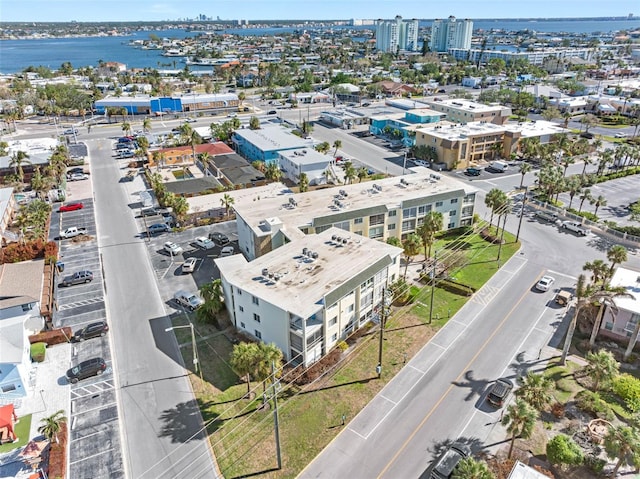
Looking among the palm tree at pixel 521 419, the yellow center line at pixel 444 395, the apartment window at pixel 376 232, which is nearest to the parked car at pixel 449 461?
the yellow center line at pixel 444 395

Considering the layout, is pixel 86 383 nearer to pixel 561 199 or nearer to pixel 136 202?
pixel 136 202

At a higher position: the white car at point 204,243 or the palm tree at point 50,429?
the palm tree at point 50,429

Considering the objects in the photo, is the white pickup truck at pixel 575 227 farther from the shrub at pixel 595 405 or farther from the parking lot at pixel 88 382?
the parking lot at pixel 88 382

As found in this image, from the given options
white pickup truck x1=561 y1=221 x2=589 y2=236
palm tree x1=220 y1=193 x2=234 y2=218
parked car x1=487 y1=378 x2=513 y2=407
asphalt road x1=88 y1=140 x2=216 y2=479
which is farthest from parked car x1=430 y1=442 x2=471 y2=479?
palm tree x1=220 y1=193 x2=234 y2=218

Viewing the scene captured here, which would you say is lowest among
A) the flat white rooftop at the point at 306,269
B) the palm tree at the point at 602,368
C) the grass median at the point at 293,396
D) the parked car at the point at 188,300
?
the grass median at the point at 293,396

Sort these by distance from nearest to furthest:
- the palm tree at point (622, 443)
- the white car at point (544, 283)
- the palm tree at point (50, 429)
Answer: the palm tree at point (622, 443)
the palm tree at point (50, 429)
the white car at point (544, 283)

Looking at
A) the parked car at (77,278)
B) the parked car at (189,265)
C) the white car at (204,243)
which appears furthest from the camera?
the white car at (204,243)

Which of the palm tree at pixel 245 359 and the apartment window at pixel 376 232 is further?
the apartment window at pixel 376 232

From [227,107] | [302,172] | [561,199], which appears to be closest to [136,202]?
[302,172]

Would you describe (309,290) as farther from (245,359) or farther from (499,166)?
(499,166)
